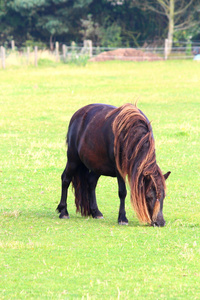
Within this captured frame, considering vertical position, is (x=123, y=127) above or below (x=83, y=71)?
above

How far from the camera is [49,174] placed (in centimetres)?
975

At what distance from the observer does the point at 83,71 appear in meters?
30.1

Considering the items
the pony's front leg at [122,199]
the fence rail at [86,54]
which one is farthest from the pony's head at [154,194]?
the fence rail at [86,54]

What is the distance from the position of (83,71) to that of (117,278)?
26.1 meters

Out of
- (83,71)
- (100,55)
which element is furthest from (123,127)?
(100,55)

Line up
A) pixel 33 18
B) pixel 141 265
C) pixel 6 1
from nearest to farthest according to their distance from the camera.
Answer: pixel 141 265 → pixel 6 1 → pixel 33 18

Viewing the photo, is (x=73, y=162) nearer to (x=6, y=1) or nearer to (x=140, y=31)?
(x=6, y=1)

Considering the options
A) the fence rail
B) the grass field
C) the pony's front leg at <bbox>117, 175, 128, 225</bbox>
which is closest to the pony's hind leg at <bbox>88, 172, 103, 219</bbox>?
the grass field

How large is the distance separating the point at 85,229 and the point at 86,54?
30.6 metres

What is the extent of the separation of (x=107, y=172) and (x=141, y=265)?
1979mm

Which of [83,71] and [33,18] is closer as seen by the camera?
[83,71]

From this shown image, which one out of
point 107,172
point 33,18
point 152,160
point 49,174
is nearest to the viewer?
point 152,160

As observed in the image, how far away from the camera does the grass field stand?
4.53 metres

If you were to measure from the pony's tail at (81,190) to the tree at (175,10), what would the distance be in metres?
38.0
